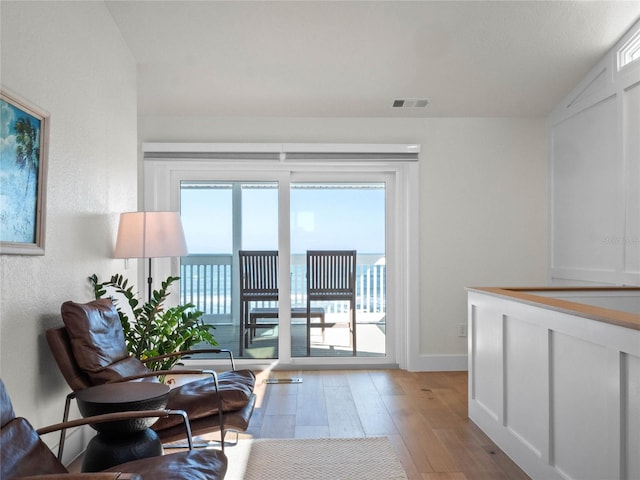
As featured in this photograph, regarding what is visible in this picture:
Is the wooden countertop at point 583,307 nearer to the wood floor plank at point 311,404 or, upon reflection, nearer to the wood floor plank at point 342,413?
the wood floor plank at point 342,413

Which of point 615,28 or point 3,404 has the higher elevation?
point 615,28

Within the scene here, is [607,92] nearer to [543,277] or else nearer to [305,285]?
[543,277]

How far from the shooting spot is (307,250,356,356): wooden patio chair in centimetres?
510

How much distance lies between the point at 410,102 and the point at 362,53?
34.4 inches

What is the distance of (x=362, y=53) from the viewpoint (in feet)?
13.0

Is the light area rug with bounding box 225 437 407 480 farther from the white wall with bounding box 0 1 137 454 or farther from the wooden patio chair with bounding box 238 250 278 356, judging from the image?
the wooden patio chair with bounding box 238 250 278 356

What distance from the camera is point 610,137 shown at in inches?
158

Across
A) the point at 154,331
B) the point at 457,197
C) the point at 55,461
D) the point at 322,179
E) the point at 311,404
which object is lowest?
the point at 311,404

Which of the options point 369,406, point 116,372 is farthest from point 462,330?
point 116,372

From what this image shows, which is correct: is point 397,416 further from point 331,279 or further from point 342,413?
point 331,279

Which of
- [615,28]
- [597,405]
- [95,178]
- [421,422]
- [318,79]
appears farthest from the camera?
[318,79]

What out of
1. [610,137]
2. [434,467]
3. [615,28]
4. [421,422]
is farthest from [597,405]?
[615,28]

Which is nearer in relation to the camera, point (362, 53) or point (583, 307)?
point (583, 307)

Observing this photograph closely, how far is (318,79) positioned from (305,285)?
6.42 feet
